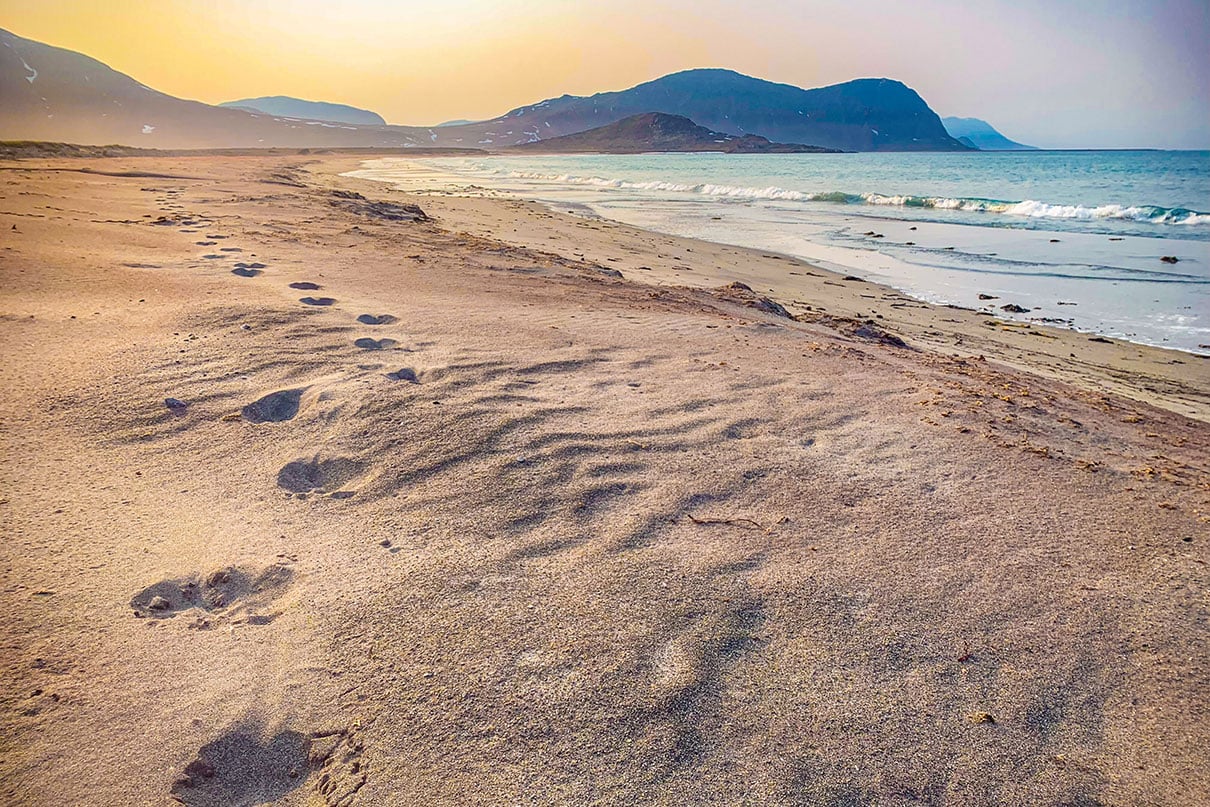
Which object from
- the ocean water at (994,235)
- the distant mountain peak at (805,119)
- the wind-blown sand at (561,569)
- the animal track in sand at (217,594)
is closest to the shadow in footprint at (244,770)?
the wind-blown sand at (561,569)

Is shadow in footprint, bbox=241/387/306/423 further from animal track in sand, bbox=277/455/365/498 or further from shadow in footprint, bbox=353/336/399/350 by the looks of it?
shadow in footprint, bbox=353/336/399/350

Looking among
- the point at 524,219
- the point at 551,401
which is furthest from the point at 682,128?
the point at 551,401

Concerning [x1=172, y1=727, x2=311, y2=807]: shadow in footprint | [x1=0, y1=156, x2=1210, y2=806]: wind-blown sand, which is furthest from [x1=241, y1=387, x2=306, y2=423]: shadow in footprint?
[x1=172, y1=727, x2=311, y2=807]: shadow in footprint

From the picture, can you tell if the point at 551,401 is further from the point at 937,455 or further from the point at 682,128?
the point at 682,128

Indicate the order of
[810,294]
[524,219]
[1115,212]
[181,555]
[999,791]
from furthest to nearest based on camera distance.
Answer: [1115,212] < [524,219] < [810,294] < [181,555] < [999,791]

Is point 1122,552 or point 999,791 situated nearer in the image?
point 999,791

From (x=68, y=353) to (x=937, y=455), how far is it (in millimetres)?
4036

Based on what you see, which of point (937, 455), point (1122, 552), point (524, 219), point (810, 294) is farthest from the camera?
point (524, 219)

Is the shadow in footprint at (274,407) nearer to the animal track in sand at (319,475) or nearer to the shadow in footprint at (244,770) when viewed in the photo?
the animal track in sand at (319,475)

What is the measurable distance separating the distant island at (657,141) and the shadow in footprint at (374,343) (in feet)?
354

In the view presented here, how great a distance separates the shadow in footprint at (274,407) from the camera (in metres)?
2.91

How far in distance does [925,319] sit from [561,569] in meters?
6.33

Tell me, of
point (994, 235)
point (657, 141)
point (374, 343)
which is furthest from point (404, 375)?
point (657, 141)

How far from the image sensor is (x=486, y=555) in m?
2.12
